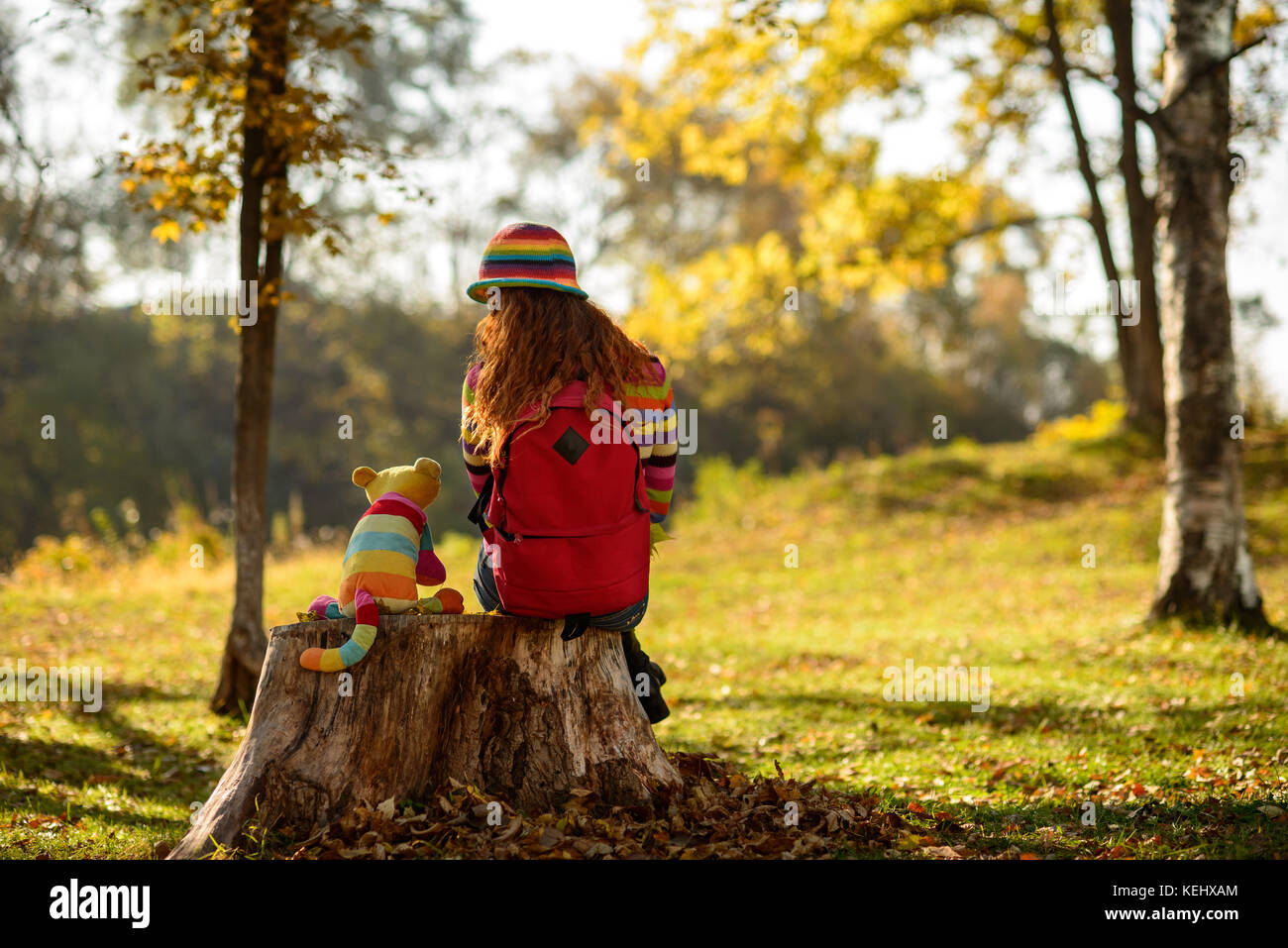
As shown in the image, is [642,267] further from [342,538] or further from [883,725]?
[883,725]

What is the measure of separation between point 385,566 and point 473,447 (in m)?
0.53

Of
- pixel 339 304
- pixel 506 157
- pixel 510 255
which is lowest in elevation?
pixel 510 255

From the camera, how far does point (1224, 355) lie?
25.3 feet

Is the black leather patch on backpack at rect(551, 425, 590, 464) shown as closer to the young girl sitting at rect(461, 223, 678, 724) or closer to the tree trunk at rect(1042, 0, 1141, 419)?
the young girl sitting at rect(461, 223, 678, 724)

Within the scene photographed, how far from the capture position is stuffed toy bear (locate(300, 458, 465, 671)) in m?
3.52

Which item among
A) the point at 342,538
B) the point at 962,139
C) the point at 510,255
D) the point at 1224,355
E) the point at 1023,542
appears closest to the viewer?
the point at 510,255

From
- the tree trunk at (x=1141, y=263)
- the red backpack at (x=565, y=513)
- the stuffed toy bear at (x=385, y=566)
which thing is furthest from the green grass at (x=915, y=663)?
the red backpack at (x=565, y=513)

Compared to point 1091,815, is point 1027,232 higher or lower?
higher

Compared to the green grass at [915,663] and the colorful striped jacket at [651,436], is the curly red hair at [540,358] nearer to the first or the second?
the colorful striped jacket at [651,436]

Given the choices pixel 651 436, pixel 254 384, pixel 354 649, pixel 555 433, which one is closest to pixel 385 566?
pixel 354 649

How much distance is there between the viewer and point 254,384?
6820 millimetres

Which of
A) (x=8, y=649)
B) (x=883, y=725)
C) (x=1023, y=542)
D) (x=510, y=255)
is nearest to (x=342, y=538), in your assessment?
(x=8, y=649)
